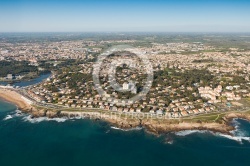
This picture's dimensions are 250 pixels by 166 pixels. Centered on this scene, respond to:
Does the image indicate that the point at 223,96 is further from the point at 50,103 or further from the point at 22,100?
the point at 22,100

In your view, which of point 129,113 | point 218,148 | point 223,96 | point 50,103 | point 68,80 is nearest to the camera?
point 218,148

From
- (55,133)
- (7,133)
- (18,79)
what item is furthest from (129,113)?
(18,79)

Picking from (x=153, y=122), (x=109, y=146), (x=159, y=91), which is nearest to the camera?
(x=109, y=146)

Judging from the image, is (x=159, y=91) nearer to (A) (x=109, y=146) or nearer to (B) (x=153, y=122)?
(B) (x=153, y=122)

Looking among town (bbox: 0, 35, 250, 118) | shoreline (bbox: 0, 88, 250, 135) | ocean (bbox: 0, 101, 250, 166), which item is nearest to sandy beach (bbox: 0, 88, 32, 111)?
shoreline (bbox: 0, 88, 250, 135)

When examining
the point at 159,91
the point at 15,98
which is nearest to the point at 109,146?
the point at 159,91

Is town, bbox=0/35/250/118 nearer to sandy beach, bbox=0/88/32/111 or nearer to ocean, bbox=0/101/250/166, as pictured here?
sandy beach, bbox=0/88/32/111
